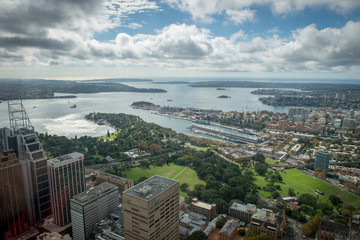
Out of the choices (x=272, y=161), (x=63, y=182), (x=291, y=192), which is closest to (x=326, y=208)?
(x=291, y=192)

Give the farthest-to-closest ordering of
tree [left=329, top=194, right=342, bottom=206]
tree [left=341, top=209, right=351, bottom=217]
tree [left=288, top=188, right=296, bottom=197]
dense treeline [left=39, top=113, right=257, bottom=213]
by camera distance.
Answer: tree [left=288, top=188, right=296, bottom=197]
dense treeline [left=39, top=113, right=257, bottom=213]
tree [left=329, top=194, right=342, bottom=206]
tree [left=341, top=209, right=351, bottom=217]

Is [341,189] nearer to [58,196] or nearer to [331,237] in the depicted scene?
[331,237]

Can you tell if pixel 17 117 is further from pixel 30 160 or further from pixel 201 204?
pixel 201 204

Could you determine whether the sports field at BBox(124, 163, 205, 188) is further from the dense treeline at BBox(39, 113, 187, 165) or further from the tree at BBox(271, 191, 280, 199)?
the tree at BBox(271, 191, 280, 199)

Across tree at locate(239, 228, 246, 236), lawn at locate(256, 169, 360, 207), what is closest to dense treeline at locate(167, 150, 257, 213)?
lawn at locate(256, 169, 360, 207)

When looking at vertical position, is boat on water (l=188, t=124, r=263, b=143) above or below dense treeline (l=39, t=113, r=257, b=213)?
below

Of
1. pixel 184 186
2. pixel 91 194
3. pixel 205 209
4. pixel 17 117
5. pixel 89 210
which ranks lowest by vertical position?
pixel 184 186
